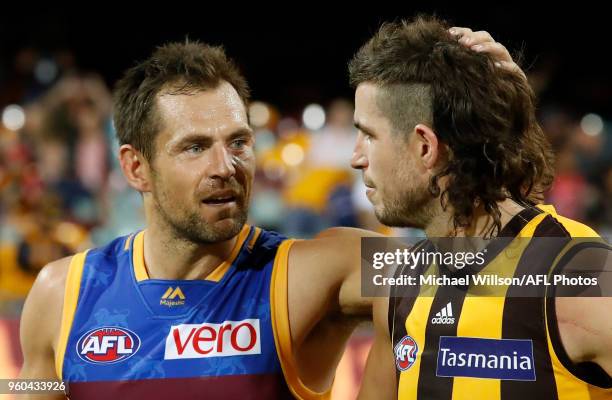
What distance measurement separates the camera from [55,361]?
2.74 metres

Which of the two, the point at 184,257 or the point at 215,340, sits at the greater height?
the point at 184,257

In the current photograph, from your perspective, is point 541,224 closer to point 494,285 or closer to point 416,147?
point 494,285

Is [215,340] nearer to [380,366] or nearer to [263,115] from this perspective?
[380,366]

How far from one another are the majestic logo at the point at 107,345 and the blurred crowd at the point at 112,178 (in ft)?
12.6

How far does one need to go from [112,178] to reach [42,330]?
4752 millimetres

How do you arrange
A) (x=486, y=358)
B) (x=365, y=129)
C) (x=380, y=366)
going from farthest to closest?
(x=380, y=366), (x=365, y=129), (x=486, y=358)

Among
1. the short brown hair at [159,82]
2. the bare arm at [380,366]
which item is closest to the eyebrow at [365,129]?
the bare arm at [380,366]

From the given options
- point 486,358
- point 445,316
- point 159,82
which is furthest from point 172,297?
point 486,358

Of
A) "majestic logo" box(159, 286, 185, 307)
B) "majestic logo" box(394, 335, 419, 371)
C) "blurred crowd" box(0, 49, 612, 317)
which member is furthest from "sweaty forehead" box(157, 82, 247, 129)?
"blurred crowd" box(0, 49, 612, 317)

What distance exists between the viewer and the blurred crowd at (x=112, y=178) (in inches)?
270

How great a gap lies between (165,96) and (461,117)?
41.9 inches

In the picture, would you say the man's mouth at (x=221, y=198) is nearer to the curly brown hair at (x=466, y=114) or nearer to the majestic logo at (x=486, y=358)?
the curly brown hair at (x=466, y=114)

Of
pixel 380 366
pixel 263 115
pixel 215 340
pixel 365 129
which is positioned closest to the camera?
pixel 365 129

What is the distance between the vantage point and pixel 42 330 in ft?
9.04
